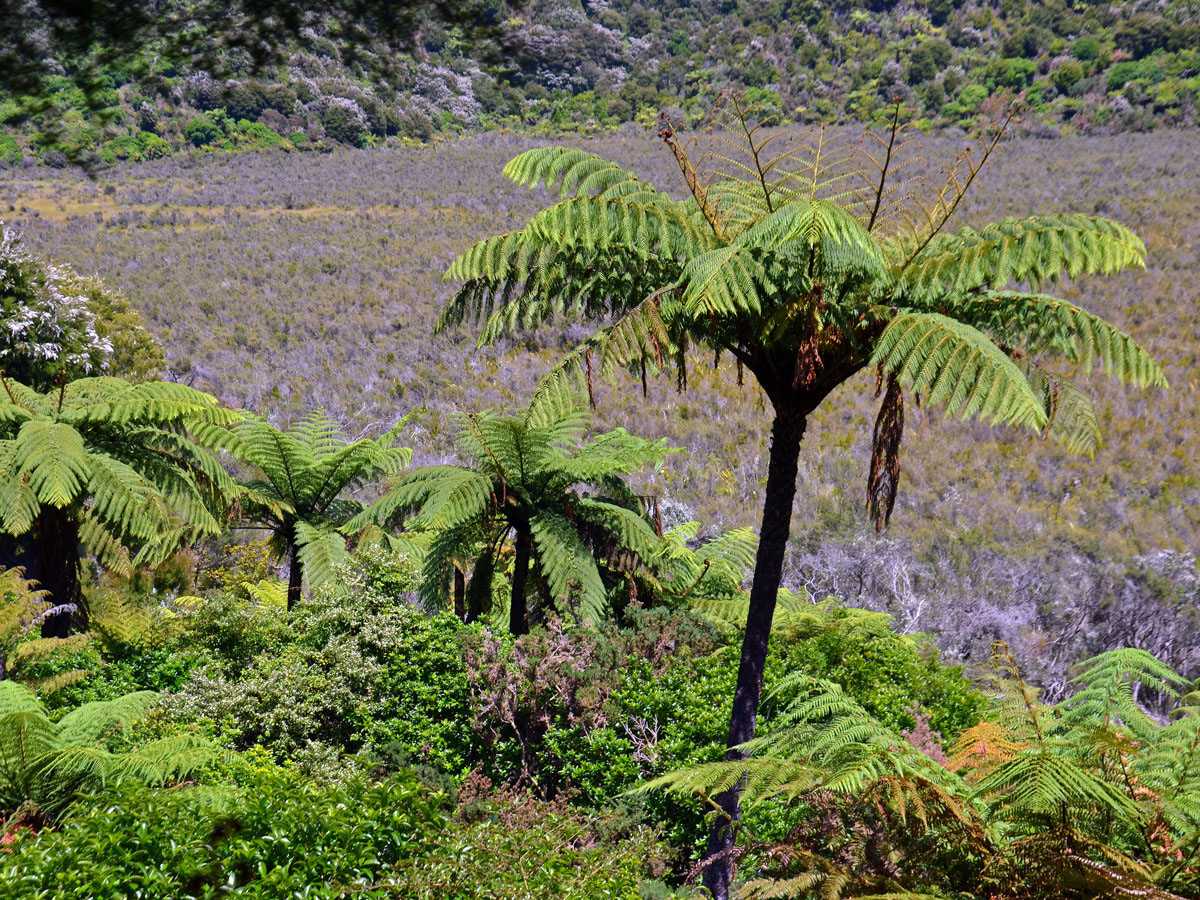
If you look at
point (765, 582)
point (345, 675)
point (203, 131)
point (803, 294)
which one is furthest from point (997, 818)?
point (203, 131)

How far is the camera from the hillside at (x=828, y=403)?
9375mm

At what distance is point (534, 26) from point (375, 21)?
1.33 feet

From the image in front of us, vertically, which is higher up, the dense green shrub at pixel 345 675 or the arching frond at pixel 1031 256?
the arching frond at pixel 1031 256

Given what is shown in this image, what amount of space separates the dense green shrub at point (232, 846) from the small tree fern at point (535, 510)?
2.61 m

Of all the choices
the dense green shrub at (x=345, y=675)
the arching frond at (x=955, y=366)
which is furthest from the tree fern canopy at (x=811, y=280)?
the dense green shrub at (x=345, y=675)

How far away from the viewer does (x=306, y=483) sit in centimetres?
773

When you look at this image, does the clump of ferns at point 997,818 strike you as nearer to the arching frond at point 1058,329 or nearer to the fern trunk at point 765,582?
the fern trunk at point 765,582

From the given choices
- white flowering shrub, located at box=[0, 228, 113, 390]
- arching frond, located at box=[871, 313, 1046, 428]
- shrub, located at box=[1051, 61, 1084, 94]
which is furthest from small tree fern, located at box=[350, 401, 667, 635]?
shrub, located at box=[1051, 61, 1084, 94]

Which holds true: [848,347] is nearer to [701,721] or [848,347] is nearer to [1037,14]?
[701,721]

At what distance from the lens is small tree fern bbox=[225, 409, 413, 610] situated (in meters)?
7.30

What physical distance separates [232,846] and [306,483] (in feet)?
16.5

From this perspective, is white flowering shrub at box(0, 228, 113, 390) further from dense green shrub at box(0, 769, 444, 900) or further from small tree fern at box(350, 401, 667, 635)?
dense green shrub at box(0, 769, 444, 900)

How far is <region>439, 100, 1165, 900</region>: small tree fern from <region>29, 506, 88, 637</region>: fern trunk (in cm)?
428

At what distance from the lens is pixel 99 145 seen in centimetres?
193
